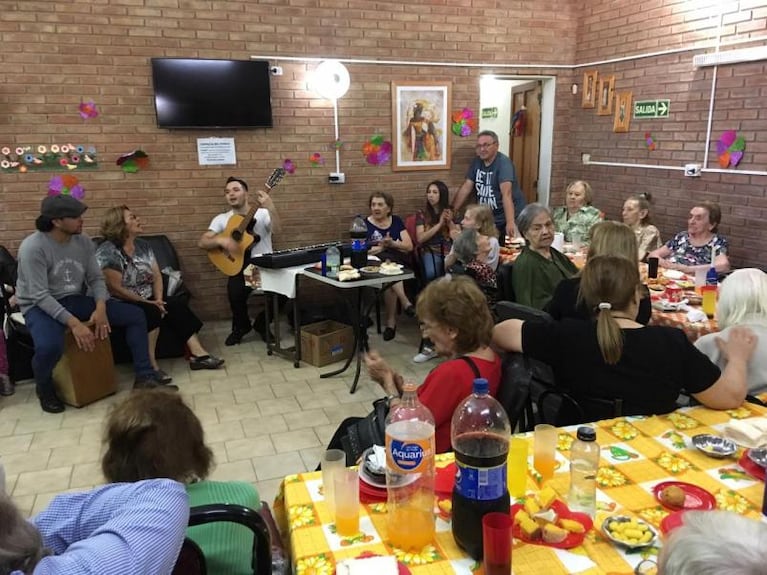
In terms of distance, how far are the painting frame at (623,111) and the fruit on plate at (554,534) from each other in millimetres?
5136

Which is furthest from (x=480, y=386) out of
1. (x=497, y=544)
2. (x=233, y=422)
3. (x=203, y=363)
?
(x=203, y=363)

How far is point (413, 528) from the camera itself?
126cm

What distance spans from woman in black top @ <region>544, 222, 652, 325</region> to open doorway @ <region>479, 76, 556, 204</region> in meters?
3.41

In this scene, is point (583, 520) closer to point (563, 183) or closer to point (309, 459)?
point (309, 459)

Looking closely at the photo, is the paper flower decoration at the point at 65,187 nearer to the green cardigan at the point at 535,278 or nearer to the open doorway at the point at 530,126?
the green cardigan at the point at 535,278

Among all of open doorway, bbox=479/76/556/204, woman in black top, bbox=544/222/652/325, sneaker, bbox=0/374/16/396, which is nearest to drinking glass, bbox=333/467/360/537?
woman in black top, bbox=544/222/652/325

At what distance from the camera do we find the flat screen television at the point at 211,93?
494 centimetres

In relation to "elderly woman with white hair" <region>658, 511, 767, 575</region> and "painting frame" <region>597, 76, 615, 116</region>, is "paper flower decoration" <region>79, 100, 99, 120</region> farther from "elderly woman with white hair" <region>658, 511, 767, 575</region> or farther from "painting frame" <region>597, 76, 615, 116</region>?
"elderly woman with white hair" <region>658, 511, 767, 575</region>

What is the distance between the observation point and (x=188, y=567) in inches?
49.6

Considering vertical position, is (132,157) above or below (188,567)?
above

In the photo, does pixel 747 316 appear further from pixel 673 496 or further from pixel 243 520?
pixel 243 520

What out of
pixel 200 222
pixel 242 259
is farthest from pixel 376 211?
pixel 200 222

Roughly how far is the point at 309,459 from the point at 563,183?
451 cm

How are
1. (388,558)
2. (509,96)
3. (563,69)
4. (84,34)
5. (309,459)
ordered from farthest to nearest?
(509,96), (563,69), (84,34), (309,459), (388,558)
